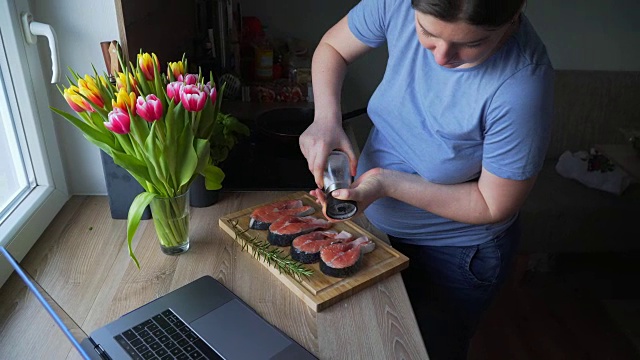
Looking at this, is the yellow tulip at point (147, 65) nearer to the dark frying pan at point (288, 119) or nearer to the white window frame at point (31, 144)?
the white window frame at point (31, 144)

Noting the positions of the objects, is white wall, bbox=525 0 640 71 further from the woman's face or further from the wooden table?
the wooden table

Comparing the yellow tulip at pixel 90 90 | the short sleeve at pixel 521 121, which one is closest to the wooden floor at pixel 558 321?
the short sleeve at pixel 521 121

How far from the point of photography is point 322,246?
3.25 ft

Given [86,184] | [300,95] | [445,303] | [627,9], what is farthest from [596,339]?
[86,184]

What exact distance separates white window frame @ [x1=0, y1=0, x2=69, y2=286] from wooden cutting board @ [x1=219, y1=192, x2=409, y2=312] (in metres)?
0.39

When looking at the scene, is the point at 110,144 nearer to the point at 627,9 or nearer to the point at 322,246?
the point at 322,246

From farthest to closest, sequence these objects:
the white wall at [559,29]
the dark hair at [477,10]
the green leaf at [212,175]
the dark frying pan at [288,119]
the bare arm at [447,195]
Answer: the white wall at [559,29] → the dark frying pan at [288,119] → the green leaf at [212,175] → the bare arm at [447,195] → the dark hair at [477,10]

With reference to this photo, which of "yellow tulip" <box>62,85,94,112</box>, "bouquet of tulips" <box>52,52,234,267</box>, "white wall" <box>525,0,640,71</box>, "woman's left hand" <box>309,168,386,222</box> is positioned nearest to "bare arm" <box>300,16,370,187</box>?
"woman's left hand" <box>309,168,386,222</box>

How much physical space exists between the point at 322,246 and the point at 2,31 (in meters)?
0.79

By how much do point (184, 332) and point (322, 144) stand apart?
18.2 inches

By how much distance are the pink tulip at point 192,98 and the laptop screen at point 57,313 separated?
1.27ft

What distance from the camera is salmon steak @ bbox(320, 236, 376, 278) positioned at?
36.6 inches

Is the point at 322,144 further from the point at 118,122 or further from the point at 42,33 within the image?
the point at 42,33

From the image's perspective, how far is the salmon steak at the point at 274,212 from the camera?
1.08 metres
